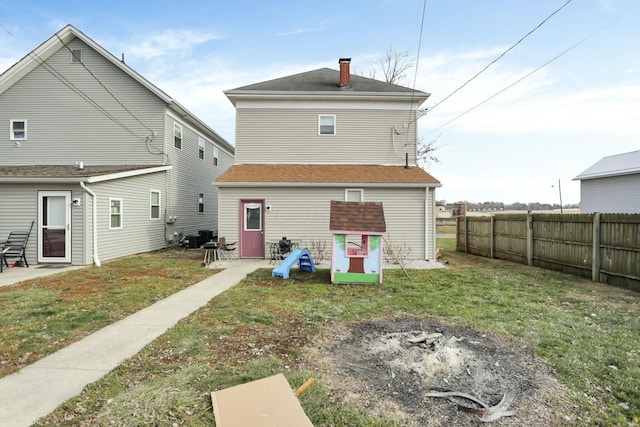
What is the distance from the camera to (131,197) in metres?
12.9

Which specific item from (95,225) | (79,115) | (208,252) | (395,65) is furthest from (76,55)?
(395,65)

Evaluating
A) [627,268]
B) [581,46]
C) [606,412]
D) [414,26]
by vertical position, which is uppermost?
[414,26]

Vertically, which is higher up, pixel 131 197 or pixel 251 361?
pixel 131 197

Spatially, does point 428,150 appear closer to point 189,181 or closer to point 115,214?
point 189,181

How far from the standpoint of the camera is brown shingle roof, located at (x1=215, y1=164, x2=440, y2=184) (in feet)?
39.5

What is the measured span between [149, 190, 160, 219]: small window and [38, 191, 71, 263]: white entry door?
3.47m

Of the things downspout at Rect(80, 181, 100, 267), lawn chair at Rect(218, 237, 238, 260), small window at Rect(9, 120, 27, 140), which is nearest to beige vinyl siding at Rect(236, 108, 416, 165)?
lawn chair at Rect(218, 237, 238, 260)

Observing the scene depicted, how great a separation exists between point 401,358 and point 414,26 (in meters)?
8.78

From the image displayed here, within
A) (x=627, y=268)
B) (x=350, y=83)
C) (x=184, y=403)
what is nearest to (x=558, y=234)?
(x=627, y=268)

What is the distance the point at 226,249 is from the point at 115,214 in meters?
4.32

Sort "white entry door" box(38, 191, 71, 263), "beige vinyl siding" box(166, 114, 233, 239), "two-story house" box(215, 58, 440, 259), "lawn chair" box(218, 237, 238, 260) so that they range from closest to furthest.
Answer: "white entry door" box(38, 191, 71, 263)
"lawn chair" box(218, 237, 238, 260)
"two-story house" box(215, 58, 440, 259)
"beige vinyl siding" box(166, 114, 233, 239)

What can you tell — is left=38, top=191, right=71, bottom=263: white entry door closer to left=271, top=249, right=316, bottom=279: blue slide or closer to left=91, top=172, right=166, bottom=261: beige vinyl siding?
left=91, top=172, right=166, bottom=261: beige vinyl siding

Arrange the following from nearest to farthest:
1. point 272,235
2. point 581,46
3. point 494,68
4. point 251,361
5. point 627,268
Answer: point 251,361, point 581,46, point 627,268, point 494,68, point 272,235

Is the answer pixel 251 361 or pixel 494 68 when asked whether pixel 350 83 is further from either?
pixel 251 361
